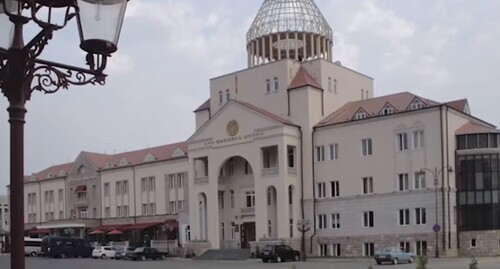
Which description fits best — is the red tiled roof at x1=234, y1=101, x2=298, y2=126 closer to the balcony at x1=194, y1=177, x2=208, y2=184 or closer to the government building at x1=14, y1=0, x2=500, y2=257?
the government building at x1=14, y1=0, x2=500, y2=257

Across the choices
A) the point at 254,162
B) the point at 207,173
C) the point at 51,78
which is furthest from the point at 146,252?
the point at 51,78

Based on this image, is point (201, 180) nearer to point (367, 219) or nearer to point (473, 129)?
point (367, 219)

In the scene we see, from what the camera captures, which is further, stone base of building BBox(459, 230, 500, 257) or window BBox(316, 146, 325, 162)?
window BBox(316, 146, 325, 162)

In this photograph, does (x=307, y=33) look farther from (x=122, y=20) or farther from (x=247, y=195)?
(x=122, y=20)

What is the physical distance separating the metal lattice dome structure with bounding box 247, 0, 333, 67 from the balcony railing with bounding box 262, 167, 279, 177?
11.2 metres

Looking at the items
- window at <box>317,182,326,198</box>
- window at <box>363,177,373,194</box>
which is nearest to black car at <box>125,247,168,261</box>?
window at <box>317,182,326,198</box>

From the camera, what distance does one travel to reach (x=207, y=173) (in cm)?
6366

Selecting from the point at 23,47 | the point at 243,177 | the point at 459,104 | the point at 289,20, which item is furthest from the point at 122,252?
the point at 23,47

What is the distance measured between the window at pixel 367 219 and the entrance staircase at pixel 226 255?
31.9 feet

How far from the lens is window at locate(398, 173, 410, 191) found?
173 feet

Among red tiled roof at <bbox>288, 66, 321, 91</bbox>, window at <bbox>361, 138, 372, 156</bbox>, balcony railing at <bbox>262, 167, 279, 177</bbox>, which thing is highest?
red tiled roof at <bbox>288, 66, 321, 91</bbox>

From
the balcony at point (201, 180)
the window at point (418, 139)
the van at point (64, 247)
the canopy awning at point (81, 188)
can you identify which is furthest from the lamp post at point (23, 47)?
the canopy awning at point (81, 188)

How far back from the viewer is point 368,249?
54656 millimetres

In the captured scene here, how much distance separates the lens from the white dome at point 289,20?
63500mm
